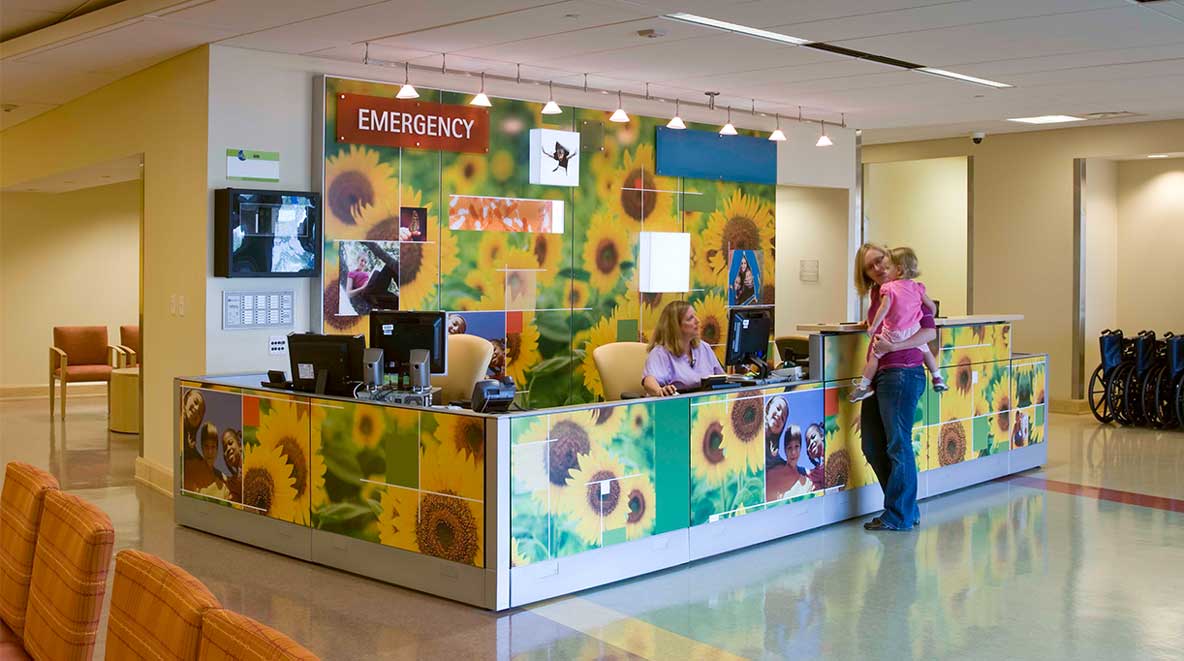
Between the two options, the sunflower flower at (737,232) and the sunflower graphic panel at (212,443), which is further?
the sunflower flower at (737,232)

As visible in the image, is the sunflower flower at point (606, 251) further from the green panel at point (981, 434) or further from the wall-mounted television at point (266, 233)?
the green panel at point (981, 434)

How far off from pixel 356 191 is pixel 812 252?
232 inches

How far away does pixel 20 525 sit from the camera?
3.03 metres

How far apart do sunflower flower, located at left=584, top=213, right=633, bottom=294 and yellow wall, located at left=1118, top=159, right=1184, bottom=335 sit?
6743mm

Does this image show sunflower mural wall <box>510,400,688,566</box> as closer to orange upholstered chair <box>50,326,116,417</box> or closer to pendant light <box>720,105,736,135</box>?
pendant light <box>720,105,736,135</box>

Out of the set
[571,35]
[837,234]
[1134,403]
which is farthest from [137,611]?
[1134,403]

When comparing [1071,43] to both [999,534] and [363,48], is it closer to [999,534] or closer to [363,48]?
[999,534]

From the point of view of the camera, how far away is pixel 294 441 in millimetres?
6602

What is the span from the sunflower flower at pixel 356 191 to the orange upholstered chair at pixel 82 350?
5740 mm

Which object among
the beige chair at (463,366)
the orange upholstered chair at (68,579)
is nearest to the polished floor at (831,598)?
the beige chair at (463,366)

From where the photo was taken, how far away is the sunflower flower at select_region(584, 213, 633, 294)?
10133 mm

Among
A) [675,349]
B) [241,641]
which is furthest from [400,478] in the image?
[241,641]

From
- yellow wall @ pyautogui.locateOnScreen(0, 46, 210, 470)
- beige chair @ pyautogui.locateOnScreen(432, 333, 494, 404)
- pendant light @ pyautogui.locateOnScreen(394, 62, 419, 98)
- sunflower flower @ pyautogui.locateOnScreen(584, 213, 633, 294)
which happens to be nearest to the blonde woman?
beige chair @ pyautogui.locateOnScreen(432, 333, 494, 404)

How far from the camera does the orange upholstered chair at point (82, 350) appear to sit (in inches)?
509
